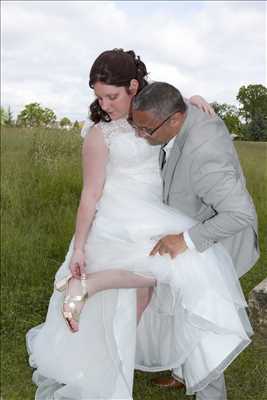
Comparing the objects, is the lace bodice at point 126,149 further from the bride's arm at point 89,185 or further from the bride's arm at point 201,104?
the bride's arm at point 201,104

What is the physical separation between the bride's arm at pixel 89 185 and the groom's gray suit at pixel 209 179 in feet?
0.98

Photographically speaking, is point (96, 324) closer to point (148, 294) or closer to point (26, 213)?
point (148, 294)

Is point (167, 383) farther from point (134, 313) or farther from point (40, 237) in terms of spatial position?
point (40, 237)

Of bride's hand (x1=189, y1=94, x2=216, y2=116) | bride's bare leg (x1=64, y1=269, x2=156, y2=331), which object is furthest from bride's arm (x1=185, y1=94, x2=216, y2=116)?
bride's bare leg (x1=64, y1=269, x2=156, y2=331)

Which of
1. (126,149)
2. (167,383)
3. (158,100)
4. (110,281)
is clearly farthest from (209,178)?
(167,383)

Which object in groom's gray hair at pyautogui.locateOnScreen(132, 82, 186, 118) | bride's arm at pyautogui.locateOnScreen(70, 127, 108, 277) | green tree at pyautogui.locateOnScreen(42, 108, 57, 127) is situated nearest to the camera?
groom's gray hair at pyautogui.locateOnScreen(132, 82, 186, 118)

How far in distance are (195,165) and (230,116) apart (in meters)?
0.50

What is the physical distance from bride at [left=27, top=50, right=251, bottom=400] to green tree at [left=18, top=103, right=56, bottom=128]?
18.3ft

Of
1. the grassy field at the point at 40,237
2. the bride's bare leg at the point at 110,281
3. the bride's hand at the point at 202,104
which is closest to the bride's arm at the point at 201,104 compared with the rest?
the bride's hand at the point at 202,104

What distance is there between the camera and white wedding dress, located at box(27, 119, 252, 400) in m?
2.55

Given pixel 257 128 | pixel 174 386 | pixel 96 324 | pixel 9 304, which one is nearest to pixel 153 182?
pixel 257 128

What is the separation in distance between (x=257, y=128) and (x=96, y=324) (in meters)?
1.18

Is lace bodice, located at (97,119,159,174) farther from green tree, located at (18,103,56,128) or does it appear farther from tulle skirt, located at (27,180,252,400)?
green tree, located at (18,103,56,128)

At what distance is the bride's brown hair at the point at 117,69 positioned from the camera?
2.41 m
